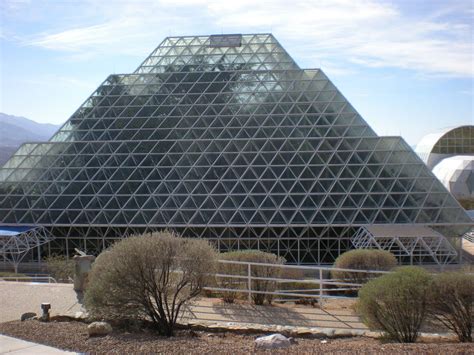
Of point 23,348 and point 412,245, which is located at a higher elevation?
point 412,245

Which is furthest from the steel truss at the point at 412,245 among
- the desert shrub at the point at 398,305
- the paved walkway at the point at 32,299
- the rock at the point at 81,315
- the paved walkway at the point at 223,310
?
the rock at the point at 81,315

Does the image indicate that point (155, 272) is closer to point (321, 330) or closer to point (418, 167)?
point (321, 330)

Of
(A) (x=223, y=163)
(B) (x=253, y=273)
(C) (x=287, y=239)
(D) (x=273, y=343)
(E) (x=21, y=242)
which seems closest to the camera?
(D) (x=273, y=343)

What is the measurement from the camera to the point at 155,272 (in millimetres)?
11695

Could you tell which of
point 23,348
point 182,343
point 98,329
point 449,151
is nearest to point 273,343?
point 182,343

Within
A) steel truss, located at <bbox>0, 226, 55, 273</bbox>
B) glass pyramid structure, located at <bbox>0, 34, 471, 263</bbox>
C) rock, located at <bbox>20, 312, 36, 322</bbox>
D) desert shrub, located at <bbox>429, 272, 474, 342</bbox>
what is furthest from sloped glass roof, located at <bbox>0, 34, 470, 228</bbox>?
desert shrub, located at <bbox>429, 272, 474, 342</bbox>

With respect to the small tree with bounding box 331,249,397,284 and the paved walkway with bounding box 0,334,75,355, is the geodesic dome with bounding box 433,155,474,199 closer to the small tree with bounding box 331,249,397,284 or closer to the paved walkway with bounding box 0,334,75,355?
the small tree with bounding box 331,249,397,284

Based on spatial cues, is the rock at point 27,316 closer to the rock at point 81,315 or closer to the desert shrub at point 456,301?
the rock at point 81,315

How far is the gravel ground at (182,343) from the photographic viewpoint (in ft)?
30.3

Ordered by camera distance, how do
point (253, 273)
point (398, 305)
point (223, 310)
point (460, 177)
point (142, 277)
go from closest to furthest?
1. point (398, 305)
2. point (142, 277)
3. point (223, 310)
4. point (253, 273)
5. point (460, 177)

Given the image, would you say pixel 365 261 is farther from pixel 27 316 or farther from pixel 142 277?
pixel 27 316

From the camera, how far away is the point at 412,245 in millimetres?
27797

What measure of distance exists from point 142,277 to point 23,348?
8.70 feet

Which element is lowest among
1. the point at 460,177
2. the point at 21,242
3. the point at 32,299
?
the point at 32,299
